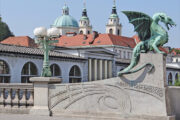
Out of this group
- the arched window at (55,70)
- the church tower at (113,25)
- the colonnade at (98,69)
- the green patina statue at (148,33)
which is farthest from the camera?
the church tower at (113,25)

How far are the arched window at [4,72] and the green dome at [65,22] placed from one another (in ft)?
313

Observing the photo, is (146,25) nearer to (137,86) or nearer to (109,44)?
(137,86)

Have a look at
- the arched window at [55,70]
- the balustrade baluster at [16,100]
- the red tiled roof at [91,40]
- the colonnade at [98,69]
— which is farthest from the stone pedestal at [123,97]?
the red tiled roof at [91,40]

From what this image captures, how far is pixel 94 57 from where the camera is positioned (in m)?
55.3

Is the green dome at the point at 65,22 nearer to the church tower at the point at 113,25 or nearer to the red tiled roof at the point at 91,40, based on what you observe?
the church tower at the point at 113,25

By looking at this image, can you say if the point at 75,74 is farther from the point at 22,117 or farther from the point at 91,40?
the point at 91,40

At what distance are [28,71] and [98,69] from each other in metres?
19.4

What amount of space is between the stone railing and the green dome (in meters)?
118

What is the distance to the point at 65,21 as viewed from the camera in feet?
435

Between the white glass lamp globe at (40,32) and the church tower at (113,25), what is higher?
the church tower at (113,25)

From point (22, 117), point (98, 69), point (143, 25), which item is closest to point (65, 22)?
point (98, 69)

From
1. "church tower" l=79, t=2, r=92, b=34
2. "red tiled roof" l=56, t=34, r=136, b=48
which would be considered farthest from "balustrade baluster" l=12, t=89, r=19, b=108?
"church tower" l=79, t=2, r=92, b=34

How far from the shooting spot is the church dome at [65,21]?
433 feet

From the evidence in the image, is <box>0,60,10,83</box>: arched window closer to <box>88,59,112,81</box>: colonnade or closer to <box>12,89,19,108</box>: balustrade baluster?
<box>88,59,112,81</box>: colonnade
